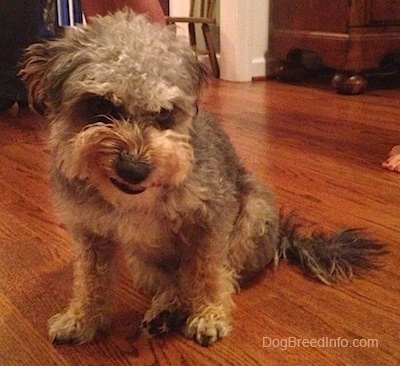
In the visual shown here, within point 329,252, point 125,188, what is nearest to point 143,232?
point 125,188

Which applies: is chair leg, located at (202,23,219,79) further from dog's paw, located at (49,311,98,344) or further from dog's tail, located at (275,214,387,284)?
dog's paw, located at (49,311,98,344)

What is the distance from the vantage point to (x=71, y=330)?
1.19 meters

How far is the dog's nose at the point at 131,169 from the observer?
987 mm

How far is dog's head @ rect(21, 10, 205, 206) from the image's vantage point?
39.5 inches

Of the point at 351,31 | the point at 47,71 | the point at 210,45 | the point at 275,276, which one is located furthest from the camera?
the point at 210,45

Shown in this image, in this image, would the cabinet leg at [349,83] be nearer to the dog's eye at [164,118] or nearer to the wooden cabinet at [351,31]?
the wooden cabinet at [351,31]

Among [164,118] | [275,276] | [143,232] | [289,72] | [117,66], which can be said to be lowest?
[275,276]

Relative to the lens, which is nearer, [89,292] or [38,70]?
[38,70]

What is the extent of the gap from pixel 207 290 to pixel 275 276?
243 millimetres

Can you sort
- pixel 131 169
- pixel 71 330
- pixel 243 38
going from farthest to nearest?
pixel 243 38, pixel 71 330, pixel 131 169

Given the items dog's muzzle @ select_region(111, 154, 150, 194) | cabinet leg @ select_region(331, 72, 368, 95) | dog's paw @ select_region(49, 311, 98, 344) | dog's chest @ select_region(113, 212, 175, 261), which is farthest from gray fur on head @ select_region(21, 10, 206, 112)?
cabinet leg @ select_region(331, 72, 368, 95)

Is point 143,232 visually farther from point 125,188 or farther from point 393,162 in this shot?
point 393,162

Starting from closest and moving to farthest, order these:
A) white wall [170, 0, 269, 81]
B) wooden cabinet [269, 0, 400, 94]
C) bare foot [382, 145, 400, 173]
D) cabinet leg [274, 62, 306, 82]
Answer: bare foot [382, 145, 400, 173], wooden cabinet [269, 0, 400, 94], white wall [170, 0, 269, 81], cabinet leg [274, 62, 306, 82]

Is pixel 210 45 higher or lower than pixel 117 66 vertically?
lower
